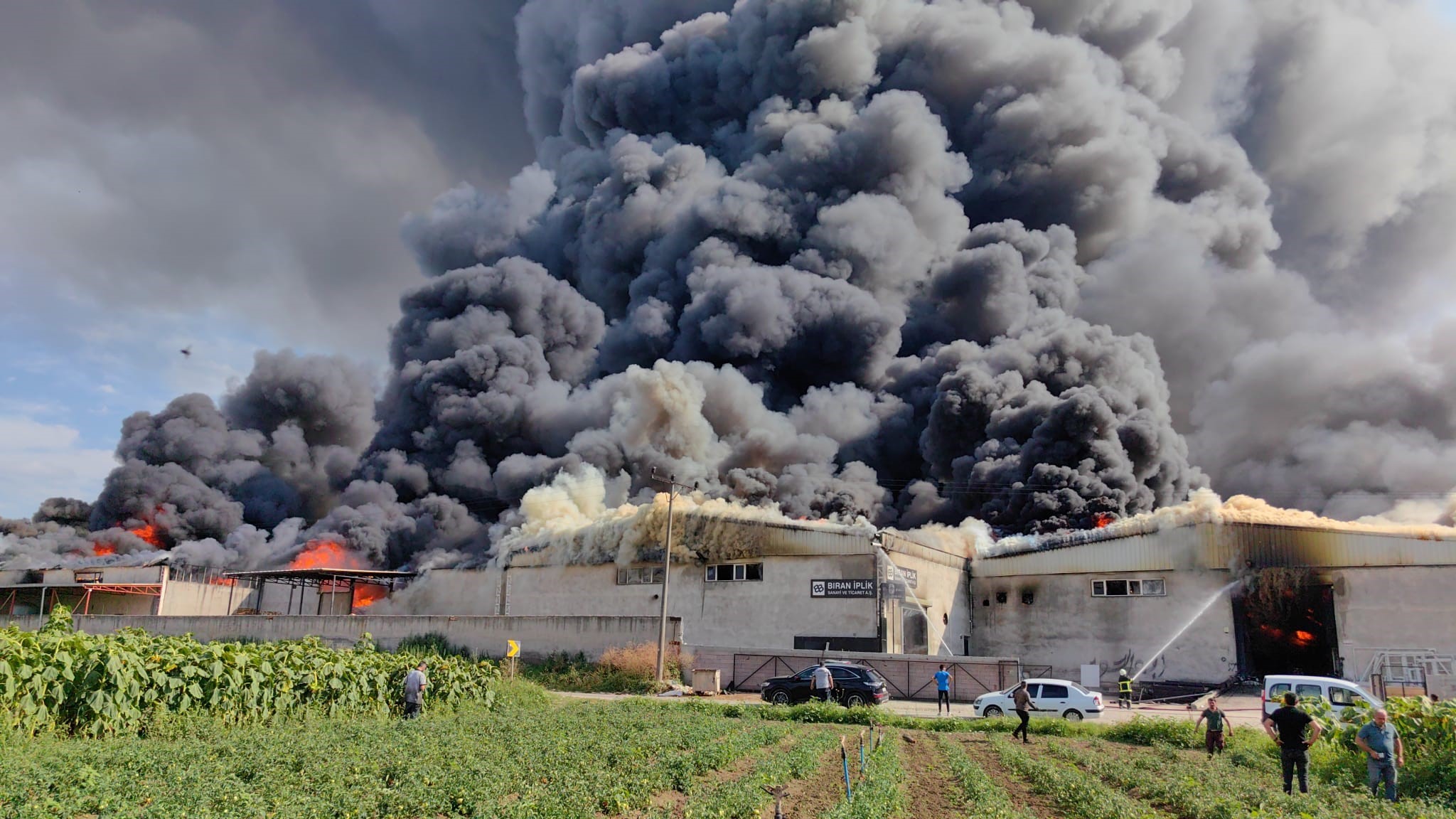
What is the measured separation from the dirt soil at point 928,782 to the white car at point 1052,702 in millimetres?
6800

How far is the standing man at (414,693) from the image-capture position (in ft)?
70.0

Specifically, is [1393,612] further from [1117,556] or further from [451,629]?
[451,629]

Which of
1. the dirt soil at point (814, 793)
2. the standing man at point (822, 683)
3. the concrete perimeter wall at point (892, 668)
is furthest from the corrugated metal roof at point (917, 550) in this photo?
the dirt soil at point (814, 793)

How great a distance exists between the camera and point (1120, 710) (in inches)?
1184

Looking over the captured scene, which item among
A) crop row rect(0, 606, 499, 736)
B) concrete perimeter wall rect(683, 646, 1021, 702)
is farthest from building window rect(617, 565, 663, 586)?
crop row rect(0, 606, 499, 736)

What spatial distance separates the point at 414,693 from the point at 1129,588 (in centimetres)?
2998

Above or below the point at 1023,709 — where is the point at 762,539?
above

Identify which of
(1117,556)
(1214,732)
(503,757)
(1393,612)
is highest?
(1117,556)

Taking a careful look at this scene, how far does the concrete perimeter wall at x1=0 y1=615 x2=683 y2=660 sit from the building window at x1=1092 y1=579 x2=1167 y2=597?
18.2 meters

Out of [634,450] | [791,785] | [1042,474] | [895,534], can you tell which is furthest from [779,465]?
[791,785]

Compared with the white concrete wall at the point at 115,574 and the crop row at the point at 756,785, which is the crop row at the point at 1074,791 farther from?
the white concrete wall at the point at 115,574

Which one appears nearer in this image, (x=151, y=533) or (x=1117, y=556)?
(x=1117, y=556)

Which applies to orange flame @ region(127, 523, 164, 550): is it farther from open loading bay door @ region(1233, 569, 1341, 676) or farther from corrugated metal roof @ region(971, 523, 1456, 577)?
open loading bay door @ region(1233, 569, 1341, 676)

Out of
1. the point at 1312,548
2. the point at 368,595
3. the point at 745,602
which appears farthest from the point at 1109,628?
the point at 368,595
